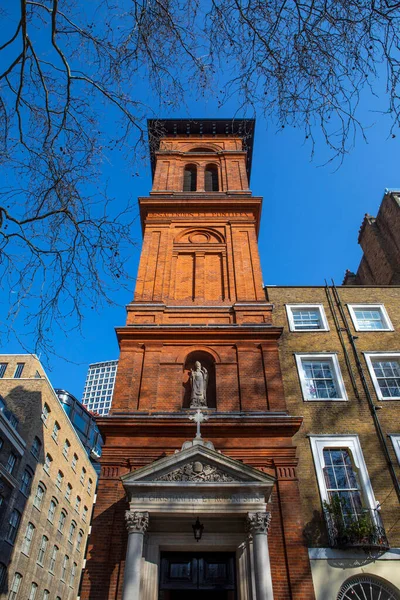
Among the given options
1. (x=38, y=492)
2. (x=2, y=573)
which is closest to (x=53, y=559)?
(x=38, y=492)

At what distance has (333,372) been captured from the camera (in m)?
15.7

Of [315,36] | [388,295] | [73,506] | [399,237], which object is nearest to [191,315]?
[388,295]

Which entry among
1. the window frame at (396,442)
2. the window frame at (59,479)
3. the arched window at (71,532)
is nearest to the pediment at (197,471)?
the window frame at (396,442)

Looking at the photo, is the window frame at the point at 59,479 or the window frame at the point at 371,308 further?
the window frame at the point at 59,479

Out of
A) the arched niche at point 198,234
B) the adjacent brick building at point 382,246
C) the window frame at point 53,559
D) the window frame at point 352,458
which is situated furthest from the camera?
the window frame at point 53,559

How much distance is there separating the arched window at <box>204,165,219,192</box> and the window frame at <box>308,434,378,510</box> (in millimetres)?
15107

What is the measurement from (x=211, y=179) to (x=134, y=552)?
1971 centimetres

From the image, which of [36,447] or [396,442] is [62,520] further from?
[396,442]

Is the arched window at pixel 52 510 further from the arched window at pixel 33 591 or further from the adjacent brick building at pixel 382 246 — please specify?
the adjacent brick building at pixel 382 246

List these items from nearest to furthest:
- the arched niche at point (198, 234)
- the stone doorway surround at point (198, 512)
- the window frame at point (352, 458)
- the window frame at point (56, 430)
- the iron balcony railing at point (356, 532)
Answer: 1. the stone doorway surround at point (198, 512)
2. the iron balcony railing at point (356, 532)
3. the window frame at point (352, 458)
4. the arched niche at point (198, 234)
5. the window frame at point (56, 430)

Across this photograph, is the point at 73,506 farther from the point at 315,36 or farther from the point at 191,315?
the point at 315,36

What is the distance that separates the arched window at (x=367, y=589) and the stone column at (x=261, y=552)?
8.23ft

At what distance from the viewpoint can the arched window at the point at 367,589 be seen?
35.4ft

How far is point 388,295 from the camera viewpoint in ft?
61.3
